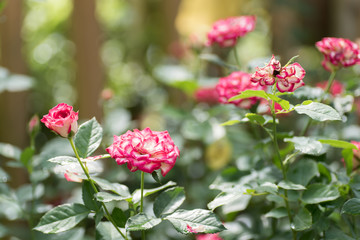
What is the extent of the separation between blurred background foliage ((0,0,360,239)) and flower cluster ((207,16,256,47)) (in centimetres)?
6

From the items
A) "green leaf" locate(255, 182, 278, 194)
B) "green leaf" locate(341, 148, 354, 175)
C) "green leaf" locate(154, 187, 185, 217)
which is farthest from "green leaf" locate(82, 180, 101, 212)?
"green leaf" locate(341, 148, 354, 175)

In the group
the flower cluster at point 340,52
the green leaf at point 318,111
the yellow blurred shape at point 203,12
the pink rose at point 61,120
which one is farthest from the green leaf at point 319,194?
the yellow blurred shape at point 203,12

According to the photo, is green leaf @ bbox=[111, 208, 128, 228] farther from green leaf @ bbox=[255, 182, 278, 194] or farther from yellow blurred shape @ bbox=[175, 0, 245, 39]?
yellow blurred shape @ bbox=[175, 0, 245, 39]

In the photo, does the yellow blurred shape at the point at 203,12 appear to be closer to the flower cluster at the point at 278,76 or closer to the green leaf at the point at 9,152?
the green leaf at the point at 9,152

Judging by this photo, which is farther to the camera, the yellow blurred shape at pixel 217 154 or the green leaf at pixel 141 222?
the yellow blurred shape at pixel 217 154

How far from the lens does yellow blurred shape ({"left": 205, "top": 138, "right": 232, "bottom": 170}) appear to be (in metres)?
1.77

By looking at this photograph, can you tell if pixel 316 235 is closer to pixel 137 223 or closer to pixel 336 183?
pixel 336 183

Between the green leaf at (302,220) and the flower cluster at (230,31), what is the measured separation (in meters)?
0.50

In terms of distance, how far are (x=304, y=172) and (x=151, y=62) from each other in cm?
265

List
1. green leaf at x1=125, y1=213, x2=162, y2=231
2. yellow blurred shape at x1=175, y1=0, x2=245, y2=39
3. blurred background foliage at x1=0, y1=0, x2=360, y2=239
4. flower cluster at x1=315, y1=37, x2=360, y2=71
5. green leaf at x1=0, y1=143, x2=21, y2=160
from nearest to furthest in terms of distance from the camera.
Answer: green leaf at x1=125, y1=213, x2=162, y2=231
flower cluster at x1=315, y1=37, x2=360, y2=71
green leaf at x1=0, y1=143, x2=21, y2=160
blurred background foliage at x1=0, y1=0, x2=360, y2=239
yellow blurred shape at x1=175, y1=0, x2=245, y2=39

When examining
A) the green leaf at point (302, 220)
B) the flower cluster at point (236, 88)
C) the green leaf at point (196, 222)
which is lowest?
the green leaf at point (302, 220)

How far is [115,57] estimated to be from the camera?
13.1 feet

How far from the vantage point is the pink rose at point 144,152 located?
28.3 inches

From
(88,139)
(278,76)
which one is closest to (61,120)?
(88,139)
